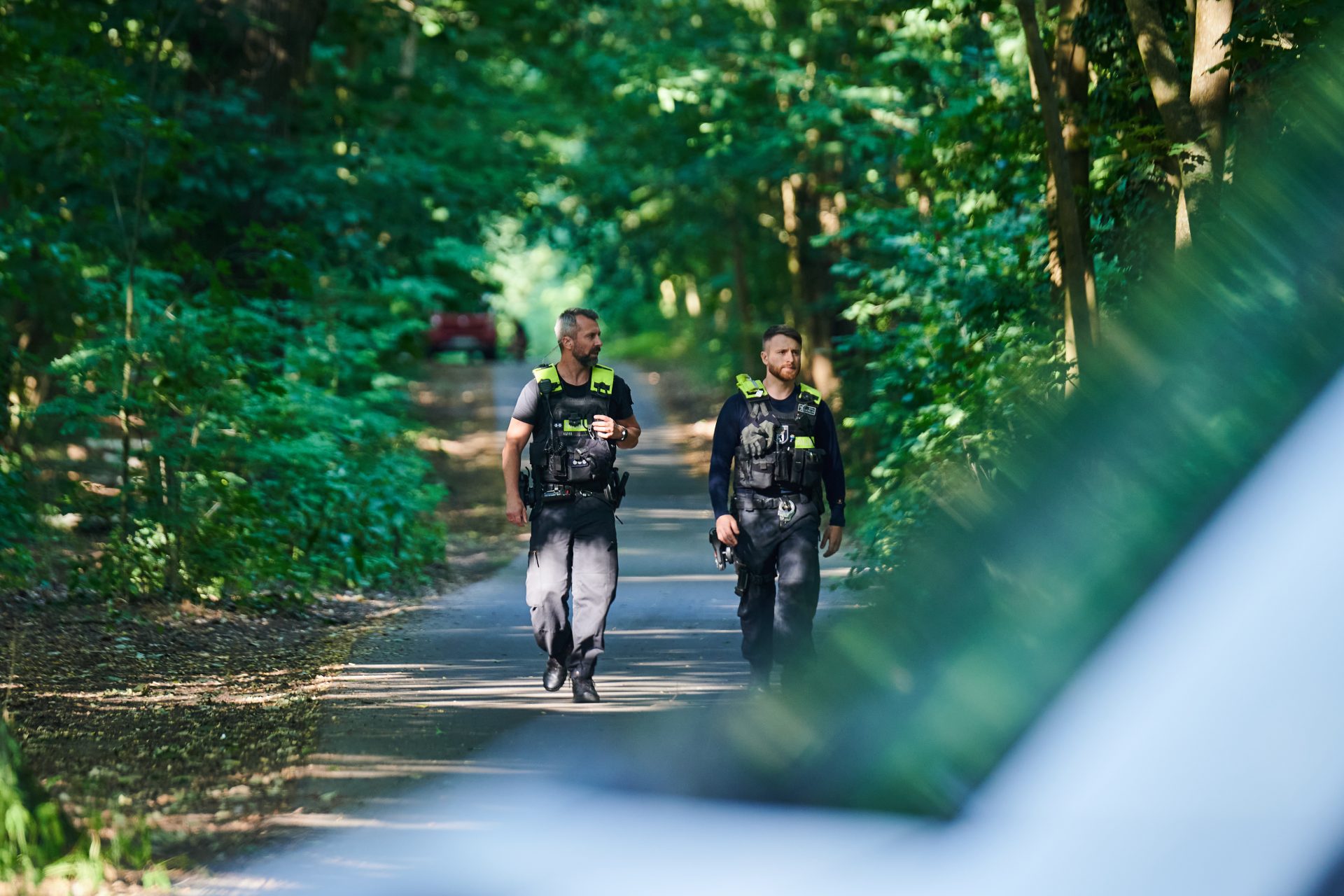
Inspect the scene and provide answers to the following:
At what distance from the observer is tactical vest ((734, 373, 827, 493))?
7785 mm

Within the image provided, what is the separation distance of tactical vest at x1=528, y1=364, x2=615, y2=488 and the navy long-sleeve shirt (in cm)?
54

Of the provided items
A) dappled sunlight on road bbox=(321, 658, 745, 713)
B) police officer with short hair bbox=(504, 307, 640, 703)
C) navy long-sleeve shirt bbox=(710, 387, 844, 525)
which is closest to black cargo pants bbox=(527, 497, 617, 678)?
police officer with short hair bbox=(504, 307, 640, 703)

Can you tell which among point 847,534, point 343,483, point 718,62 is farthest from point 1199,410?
point 718,62

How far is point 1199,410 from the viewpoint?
7301 millimetres

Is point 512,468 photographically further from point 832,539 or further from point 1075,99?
point 1075,99

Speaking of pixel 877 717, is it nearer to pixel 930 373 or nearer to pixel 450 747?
pixel 450 747

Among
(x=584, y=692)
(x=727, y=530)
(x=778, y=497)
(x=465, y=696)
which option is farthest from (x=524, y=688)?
(x=778, y=497)

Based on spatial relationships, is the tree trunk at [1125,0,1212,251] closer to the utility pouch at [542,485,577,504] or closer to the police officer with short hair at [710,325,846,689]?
the police officer with short hair at [710,325,846,689]

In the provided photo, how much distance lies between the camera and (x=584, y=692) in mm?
7949

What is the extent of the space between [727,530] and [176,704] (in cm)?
281

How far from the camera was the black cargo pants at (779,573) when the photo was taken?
781 centimetres

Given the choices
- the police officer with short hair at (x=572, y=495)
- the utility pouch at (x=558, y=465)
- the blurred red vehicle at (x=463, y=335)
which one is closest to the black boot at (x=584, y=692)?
the police officer with short hair at (x=572, y=495)

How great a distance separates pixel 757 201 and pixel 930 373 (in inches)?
525

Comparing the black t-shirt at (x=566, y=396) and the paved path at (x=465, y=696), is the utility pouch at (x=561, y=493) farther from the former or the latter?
the paved path at (x=465, y=696)
